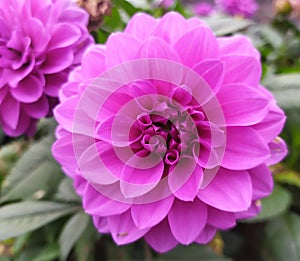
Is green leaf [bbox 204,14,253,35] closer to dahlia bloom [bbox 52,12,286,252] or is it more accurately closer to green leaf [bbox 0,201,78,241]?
dahlia bloom [bbox 52,12,286,252]

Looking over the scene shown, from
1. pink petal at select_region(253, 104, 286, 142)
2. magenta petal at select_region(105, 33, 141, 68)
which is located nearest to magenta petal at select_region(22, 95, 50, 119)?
magenta petal at select_region(105, 33, 141, 68)

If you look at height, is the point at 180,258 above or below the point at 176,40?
below

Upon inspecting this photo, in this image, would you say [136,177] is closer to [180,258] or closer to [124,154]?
[124,154]

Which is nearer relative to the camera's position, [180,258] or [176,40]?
[176,40]

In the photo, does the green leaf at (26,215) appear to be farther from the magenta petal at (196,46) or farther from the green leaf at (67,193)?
the magenta petal at (196,46)

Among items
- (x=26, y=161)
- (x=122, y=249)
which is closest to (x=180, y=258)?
(x=122, y=249)
